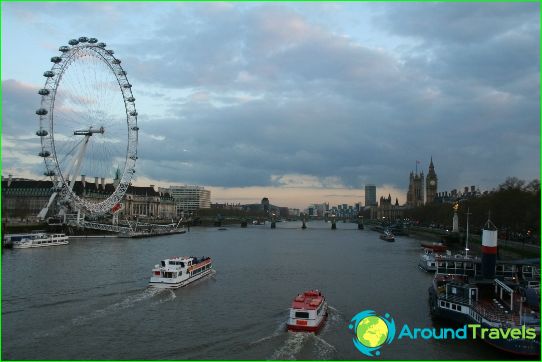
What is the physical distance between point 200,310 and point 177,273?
6.57m

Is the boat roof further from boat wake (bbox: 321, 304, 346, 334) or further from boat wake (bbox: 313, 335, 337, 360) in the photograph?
boat wake (bbox: 313, 335, 337, 360)

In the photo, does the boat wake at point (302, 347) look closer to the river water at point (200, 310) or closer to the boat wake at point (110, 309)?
the river water at point (200, 310)

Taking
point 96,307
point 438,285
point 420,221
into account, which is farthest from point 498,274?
point 420,221

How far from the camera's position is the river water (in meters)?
19.1

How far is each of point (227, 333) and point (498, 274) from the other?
15.7 meters

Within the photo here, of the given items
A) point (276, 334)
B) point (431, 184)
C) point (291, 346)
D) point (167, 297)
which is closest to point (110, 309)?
point (167, 297)

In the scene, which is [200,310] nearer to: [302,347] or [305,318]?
[305,318]

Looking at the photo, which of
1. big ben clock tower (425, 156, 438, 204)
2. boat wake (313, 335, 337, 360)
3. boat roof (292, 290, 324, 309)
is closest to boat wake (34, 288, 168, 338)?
boat roof (292, 290, 324, 309)

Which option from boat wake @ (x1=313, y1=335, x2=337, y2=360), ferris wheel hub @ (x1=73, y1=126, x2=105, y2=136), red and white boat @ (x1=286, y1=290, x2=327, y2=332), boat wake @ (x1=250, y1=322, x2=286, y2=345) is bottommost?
boat wake @ (x1=313, y1=335, x2=337, y2=360)

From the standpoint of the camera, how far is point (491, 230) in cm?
2416

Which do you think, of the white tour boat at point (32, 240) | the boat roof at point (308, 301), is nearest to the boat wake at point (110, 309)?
the boat roof at point (308, 301)

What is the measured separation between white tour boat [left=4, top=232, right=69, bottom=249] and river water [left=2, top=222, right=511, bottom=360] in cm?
1310

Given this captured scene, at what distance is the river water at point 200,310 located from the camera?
1908cm

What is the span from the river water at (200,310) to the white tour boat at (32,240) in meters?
13.1
